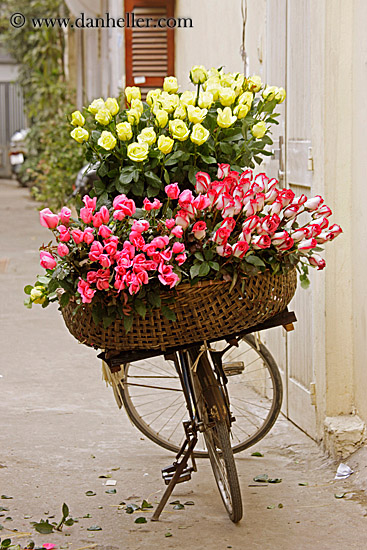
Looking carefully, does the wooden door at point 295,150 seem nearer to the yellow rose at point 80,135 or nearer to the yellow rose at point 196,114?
the yellow rose at point 196,114

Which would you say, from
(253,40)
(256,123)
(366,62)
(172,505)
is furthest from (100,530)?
(253,40)

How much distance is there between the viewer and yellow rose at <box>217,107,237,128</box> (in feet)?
11.8

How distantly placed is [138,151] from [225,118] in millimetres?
355

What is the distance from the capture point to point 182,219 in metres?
3.48

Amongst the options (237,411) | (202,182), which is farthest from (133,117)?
(237,411)

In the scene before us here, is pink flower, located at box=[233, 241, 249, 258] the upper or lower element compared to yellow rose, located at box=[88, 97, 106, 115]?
lower

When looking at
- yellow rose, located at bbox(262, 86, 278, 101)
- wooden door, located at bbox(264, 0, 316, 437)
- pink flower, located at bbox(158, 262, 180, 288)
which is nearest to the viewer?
pink flower, located at bbox(158, 262, 180, 288)

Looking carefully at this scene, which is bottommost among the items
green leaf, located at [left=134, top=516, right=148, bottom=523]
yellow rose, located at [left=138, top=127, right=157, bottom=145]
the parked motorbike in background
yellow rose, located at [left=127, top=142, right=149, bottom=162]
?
green leaf, located at [left=134, top=516, right=148, bottom=523]

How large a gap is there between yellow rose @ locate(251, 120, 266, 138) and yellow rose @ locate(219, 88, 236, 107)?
151mm

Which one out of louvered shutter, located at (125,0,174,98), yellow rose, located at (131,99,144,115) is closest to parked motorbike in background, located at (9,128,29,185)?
louvered shutter, located at (125,0,174,98)

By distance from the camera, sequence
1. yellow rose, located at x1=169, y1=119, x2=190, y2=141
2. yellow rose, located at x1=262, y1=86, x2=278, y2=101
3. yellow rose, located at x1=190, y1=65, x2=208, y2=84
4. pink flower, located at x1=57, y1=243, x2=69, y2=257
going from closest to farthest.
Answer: pink flower, located at x1=57, y1=243, x2=69, y2=257 → yellow rose, located at x1=169, y1=119, x2=190, y2=141 → yellow rose, located at x1=262, y1=86, x2=278, y2=101 → yellow rose, located at x1=190, y1=65, x2=208, y2=84

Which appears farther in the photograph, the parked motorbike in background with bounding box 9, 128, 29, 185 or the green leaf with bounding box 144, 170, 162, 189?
the parked motorbike in background with bounding box 9, 128, 29, 185

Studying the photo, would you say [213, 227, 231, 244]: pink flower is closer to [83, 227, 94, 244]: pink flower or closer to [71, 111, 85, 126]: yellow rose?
[83, 227, 94, 244]: pink flower

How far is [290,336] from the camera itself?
518cm
